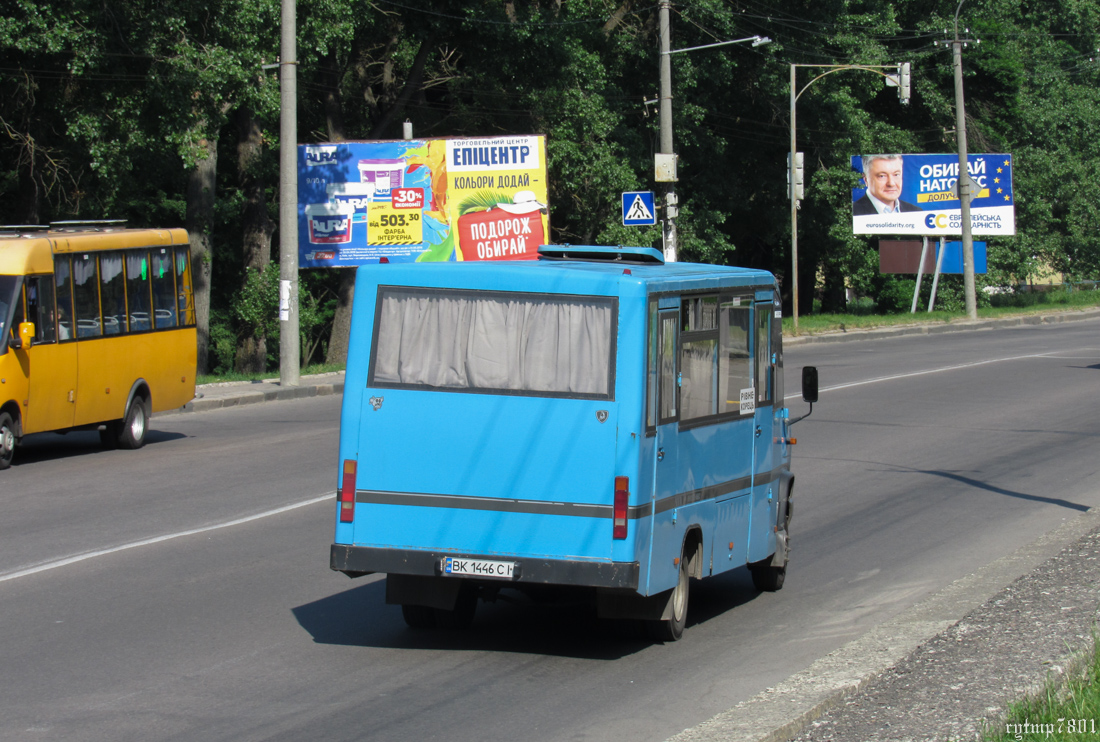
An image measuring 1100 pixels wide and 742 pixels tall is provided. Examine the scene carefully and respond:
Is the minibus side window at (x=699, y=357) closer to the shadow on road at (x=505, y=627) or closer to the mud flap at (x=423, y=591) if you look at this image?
the shadow on road at (x=505, y=627)

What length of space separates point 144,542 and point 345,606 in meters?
2.65

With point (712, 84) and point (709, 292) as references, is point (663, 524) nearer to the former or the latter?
point (709, 292)

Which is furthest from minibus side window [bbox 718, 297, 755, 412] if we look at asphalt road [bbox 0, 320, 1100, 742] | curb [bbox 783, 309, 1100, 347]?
curb [bbox 783, 309, 1100, 347]

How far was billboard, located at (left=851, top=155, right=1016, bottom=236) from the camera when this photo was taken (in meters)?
46.8

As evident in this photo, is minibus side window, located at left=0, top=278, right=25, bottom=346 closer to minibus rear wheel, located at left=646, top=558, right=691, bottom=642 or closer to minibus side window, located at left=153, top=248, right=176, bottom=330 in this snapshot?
minibus side window, located at left=153, top=248, right=176, bottom=330

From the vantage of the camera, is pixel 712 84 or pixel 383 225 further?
pixel 712 84

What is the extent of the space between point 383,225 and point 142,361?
41.7ft

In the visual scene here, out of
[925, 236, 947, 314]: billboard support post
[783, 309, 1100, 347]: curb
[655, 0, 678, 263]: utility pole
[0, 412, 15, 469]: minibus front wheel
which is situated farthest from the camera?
[925, 236, 947, 314]: billboard support post

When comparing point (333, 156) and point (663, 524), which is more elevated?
point (333, 156)

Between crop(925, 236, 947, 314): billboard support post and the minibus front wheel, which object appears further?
crop(925, 236, 947, 314): billboard support post

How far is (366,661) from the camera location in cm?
719

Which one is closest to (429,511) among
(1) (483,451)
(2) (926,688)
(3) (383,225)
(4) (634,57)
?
(1) (483,451)

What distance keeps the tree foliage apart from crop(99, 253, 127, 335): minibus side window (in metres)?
6.71

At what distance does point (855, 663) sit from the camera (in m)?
6.71
